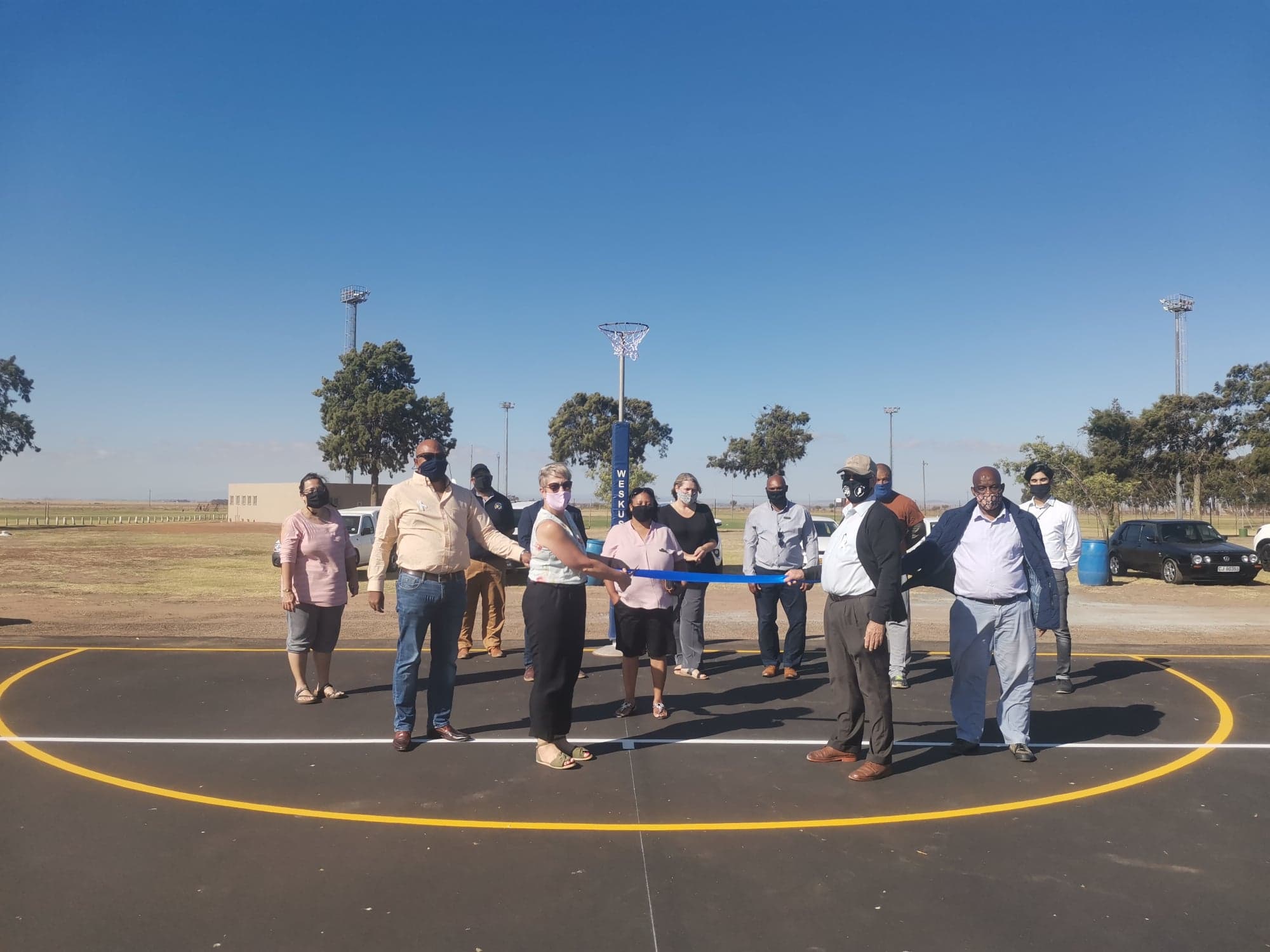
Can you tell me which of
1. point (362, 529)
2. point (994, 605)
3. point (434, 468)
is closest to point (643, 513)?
point (434, 468)

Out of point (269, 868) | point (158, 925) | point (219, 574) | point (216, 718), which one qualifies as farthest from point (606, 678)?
point (219, 574)

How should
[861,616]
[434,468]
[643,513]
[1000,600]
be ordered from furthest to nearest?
[643,513], [434,468], [1000,600], [861,616]

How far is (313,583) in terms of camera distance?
23.4ft

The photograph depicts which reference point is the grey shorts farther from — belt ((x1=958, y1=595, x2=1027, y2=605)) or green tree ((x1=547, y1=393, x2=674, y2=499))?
green tree ((x1=547, y1=393, x2=674, y2=499))

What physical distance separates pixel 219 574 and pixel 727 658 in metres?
16.5

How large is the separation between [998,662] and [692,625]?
3152 mm

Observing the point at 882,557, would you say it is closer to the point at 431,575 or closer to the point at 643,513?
the point at 643,513

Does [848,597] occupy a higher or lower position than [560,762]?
higher

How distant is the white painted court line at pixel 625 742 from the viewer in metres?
6.05

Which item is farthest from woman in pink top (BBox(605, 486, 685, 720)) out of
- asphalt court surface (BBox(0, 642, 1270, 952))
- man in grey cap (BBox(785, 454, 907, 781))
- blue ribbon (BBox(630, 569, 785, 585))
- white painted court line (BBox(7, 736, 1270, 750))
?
man in grey cap (BBox(785, 454, 907, 781))

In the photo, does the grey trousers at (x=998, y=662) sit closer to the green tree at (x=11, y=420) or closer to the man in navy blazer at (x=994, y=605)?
the man in navy blazer at (x=994, y=605)

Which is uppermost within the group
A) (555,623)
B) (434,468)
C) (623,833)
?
(434,468)

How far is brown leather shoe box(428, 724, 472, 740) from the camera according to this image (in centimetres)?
616

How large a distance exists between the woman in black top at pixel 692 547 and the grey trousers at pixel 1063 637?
→ 319 cm
